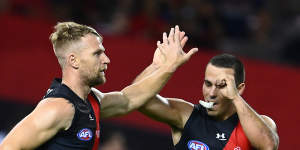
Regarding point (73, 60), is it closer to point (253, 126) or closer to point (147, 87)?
point (147, 87)

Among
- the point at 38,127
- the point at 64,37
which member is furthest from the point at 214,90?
the point at 38,127

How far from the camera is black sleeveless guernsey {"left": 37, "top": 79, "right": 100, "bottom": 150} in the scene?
4.14 m

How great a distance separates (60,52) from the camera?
438cm

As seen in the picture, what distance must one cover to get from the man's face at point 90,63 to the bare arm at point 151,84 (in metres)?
0.30

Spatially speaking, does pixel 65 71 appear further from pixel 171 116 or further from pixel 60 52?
pixel 171 116

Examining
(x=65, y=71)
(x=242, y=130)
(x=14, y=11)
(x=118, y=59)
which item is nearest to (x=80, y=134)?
(x=65, y=71)

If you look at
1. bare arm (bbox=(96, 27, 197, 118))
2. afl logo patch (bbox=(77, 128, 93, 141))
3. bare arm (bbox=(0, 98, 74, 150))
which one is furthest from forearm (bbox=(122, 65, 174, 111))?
bare arm (bbox=(0, 98, 74, 150))

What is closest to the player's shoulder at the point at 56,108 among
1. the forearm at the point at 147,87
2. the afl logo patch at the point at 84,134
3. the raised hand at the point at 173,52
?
the afl logo patch at the point at 84,134

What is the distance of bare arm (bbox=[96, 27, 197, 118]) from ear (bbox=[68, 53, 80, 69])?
395 mm

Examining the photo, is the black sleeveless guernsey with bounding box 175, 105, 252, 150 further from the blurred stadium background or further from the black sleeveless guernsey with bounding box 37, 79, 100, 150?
the blurred stadium background

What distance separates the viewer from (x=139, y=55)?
804 cm

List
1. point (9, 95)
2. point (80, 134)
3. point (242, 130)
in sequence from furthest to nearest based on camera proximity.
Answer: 1. point (9, 95)
2. point (242, 130)
3. point (80, 134)

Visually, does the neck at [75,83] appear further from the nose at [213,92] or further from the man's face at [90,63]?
the nose at [213,92]

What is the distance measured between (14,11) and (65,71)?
432 centimetres
